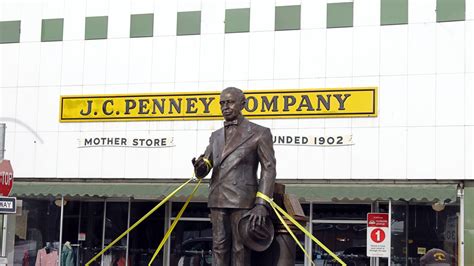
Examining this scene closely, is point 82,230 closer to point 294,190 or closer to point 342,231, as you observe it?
point 294,190

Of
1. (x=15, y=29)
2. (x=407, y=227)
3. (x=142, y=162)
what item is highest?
(x=15, y=29)

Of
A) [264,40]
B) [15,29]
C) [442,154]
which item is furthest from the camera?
[15,29]

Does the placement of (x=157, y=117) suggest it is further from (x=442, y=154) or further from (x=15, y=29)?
(x=442, y=154)

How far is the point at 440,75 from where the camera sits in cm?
1817

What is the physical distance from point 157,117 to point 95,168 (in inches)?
73.5

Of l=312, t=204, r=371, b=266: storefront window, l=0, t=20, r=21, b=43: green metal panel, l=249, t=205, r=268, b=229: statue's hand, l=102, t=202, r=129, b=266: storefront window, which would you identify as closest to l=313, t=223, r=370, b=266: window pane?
l=312, t=204, r=371, b=266: storefront window

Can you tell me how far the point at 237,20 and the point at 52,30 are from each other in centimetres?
455

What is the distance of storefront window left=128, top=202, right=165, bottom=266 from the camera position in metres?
20.8

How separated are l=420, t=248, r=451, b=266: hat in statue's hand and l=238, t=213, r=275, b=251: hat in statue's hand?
7920 mm

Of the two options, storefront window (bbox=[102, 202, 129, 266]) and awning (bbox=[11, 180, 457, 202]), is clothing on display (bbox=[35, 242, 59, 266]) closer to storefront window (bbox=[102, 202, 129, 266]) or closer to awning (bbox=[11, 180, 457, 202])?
storefront window (bbox=[102, 202, 129, 266])

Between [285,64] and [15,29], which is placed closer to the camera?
[285,64]

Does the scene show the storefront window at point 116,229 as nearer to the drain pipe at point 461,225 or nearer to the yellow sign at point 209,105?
the yellow sign at point 209,105

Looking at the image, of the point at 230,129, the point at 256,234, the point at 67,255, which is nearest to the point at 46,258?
the point at 67,255

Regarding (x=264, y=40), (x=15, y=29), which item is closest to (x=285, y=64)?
(x=264, y=40)
